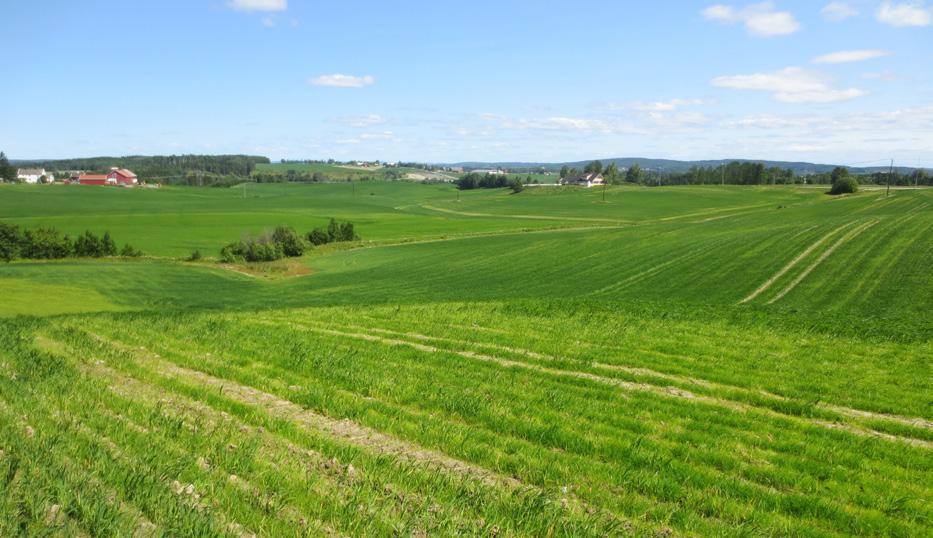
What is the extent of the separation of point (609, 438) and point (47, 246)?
81.4m

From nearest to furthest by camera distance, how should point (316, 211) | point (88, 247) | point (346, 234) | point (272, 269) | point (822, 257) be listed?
point (822, 257) < point (272, 269) < point (88, 247) < point (346, 234) < point (316, 211)

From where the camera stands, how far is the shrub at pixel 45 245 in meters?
71.8

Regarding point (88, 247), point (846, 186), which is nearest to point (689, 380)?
point (88, 247)

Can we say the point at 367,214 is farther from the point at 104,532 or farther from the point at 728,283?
the point at 104,532

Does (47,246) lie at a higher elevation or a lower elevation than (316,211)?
lower

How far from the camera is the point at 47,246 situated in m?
72.8

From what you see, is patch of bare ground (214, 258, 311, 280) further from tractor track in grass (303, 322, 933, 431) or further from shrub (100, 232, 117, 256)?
tractor track in grass (303, 322, 933, 431)

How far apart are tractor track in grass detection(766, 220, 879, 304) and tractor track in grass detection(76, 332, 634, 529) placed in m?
32.3

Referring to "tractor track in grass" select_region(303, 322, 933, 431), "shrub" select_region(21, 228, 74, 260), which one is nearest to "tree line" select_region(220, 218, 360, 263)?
"shrub" select_region(21, 228, 74, 260)

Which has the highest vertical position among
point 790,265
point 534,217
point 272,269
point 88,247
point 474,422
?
point 474,422

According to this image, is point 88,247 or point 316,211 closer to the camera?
point 88,247

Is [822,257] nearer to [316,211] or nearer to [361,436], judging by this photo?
[361,436]

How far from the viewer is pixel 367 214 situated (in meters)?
137

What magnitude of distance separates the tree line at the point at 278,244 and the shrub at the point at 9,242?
18628mm
